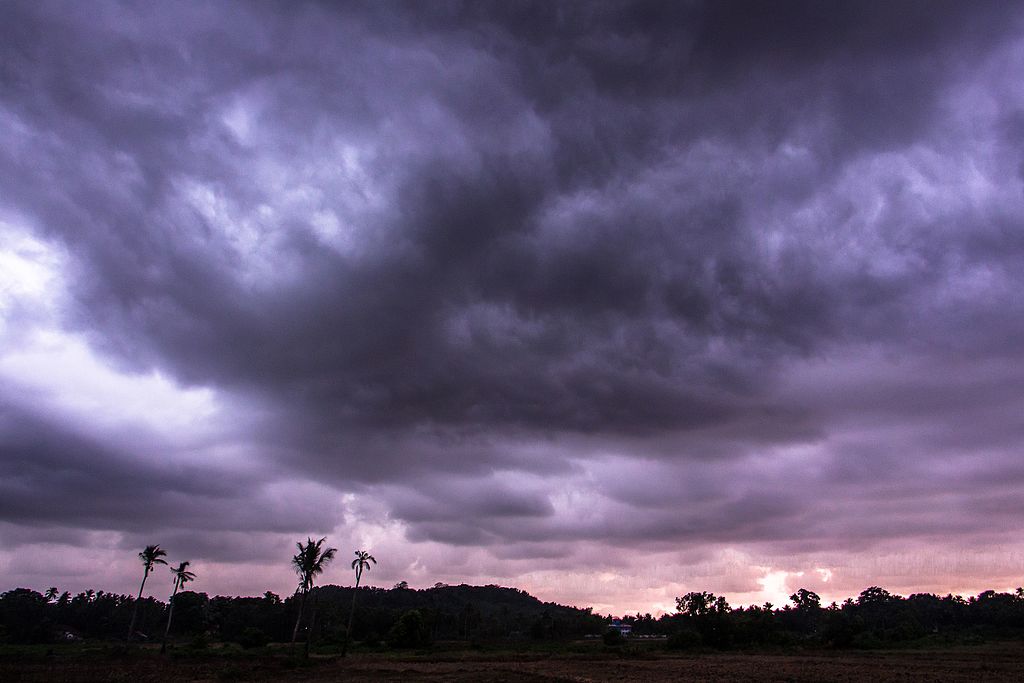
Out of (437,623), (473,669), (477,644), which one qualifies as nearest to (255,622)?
(437,623)

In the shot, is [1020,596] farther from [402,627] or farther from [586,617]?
[402,627]

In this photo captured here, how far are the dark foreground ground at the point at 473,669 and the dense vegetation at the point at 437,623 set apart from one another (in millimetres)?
16317

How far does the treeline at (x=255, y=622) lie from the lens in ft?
370

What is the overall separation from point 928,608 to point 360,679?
17760 centimetres

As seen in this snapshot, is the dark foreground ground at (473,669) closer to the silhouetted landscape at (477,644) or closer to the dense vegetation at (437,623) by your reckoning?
the silhouetted landscape at (477,644)

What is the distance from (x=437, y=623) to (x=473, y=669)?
302 ft

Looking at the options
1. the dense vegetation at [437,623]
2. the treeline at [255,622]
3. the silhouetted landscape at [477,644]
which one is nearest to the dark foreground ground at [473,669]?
the silhouetted landscape at [477,644]

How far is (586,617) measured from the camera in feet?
530

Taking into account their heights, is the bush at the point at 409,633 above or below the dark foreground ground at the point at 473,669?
above

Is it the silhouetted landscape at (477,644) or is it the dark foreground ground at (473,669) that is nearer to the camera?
the dark foreground ground at (473,669)

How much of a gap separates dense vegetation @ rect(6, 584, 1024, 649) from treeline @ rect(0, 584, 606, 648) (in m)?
0.21

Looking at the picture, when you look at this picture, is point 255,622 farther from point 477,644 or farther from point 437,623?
point 477,644

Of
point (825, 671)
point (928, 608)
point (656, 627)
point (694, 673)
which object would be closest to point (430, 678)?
point (694, 673)

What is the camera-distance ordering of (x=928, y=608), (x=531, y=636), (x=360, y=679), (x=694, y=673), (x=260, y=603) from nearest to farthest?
(x=360, y=679) < (x=694, y=673) < (x=531, y=636) < (x=260, y=603) < (x=928, y=608)
